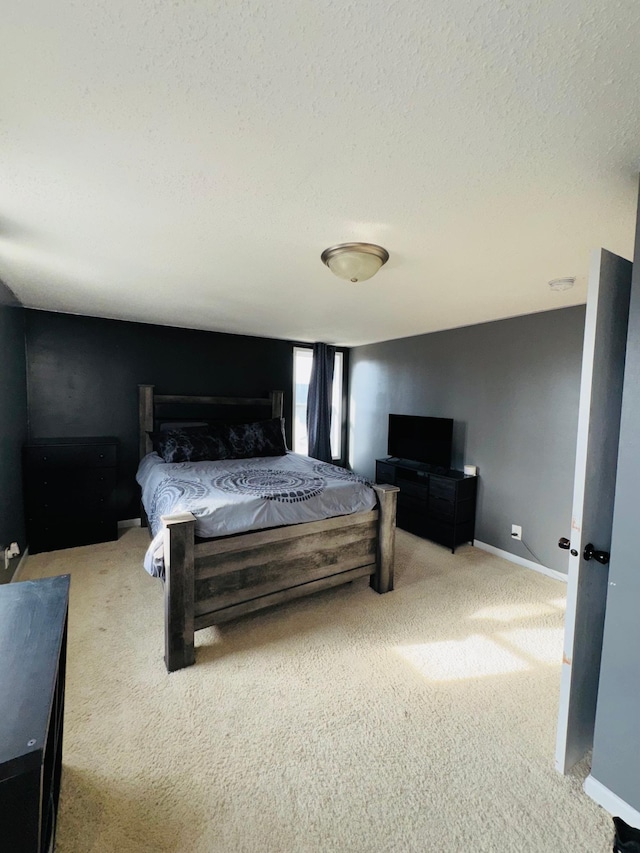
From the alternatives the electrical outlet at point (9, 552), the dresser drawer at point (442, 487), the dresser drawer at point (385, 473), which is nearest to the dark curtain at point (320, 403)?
the dresser drawer at point (385, 473)

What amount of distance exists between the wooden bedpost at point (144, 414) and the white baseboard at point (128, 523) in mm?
685

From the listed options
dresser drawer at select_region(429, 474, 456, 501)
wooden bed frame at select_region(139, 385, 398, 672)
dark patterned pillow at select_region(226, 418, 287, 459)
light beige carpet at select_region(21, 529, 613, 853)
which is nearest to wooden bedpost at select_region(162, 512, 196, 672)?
wooden bed frame at select_region(139, 385, 398, 672)

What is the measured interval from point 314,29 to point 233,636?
2.58 metres

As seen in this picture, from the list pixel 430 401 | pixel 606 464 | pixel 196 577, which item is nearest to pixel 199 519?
pixel 196 577

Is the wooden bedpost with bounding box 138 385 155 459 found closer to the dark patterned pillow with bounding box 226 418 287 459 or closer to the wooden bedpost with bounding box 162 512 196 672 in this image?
the dark patterned pillow with bounding box 226 418 287 459

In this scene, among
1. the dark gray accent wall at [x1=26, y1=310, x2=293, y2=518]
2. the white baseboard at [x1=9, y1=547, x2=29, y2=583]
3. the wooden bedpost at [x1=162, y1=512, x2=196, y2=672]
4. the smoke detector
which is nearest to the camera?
the wooden bedpost at [x1=162, y1=512, x2=196, y2=672]

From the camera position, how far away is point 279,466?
3564 millimetres

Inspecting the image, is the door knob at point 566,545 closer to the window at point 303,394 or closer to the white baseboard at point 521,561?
the white baseboard at point 521,561

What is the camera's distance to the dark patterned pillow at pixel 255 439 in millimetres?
4011

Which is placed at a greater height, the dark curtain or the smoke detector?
the smoke detector

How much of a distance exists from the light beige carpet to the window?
111 inches

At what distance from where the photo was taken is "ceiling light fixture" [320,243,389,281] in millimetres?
1842

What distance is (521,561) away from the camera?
327cm

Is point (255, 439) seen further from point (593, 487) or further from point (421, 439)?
point (593, 487)
